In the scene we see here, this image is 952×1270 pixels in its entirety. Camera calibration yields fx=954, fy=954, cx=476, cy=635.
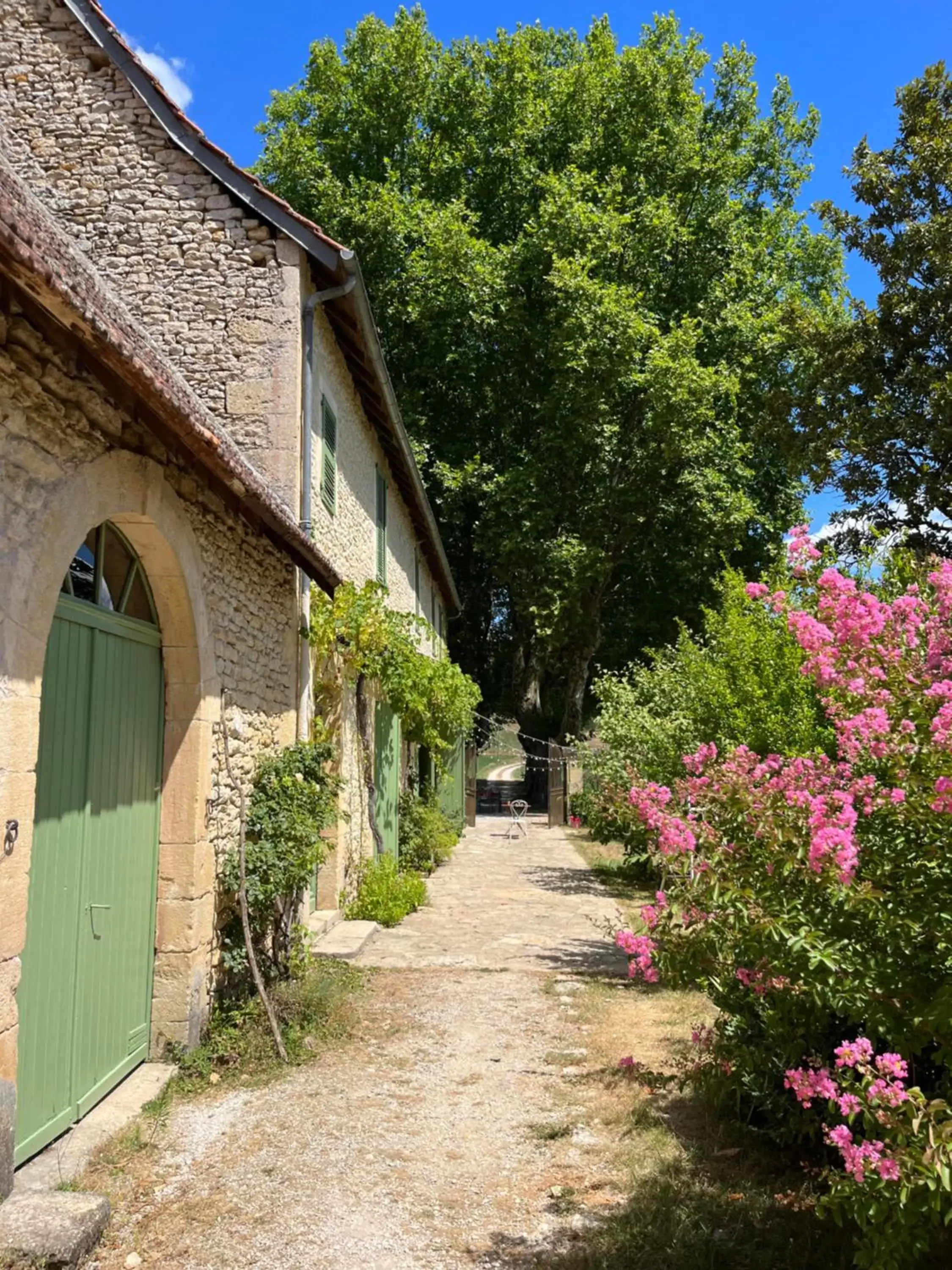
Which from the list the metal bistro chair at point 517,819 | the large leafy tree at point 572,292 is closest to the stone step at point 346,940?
the metal bistro chair at point 517,819

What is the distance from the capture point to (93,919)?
181 inches

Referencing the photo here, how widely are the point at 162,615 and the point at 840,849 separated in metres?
3.99

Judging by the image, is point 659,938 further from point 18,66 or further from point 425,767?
point 425,767

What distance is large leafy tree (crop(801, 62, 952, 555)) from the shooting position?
9.88 m

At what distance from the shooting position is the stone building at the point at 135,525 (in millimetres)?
3605

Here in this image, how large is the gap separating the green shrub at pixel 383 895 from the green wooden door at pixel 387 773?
704 millimetres

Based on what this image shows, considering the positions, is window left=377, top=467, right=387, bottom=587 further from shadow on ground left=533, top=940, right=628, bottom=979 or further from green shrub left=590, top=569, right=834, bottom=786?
shadow on ground left=533, top=940, right=628, bottom=979

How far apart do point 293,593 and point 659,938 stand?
4.84 meters

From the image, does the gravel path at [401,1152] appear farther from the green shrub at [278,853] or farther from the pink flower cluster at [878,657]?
the pink flower cluster at [878,657]

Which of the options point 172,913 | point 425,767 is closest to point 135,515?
point 172,913

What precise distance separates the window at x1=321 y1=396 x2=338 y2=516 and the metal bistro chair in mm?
12382

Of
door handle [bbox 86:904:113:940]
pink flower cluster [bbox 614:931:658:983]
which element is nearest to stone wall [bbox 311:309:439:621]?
door handle [bbox 86:904:113:940]

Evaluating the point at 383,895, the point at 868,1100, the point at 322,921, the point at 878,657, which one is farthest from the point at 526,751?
the point at 868,1100

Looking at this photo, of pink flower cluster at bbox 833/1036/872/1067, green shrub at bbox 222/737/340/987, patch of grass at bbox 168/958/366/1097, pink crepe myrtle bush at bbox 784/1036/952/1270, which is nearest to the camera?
pink crepe myrtle bush at bbox 784/1036/952/1270
